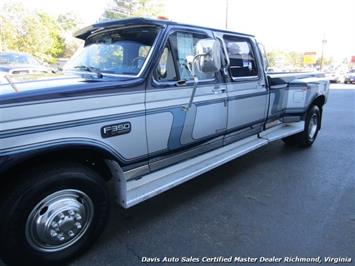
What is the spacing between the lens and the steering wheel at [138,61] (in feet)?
9.63

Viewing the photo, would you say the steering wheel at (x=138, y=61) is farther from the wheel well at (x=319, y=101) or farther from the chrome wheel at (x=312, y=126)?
the wheel well at (x=319, y=101)

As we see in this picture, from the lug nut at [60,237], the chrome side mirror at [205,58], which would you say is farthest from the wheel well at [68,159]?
the chrome side mirror at [205,58]

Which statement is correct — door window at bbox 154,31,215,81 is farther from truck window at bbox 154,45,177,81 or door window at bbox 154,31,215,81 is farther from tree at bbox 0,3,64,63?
tree at bbox 0,3,64,63

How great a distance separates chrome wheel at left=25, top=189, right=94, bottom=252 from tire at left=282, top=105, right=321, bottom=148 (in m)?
4.32

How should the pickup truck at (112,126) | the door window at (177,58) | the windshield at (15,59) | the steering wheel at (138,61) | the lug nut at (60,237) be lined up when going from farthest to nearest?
the windshield at (15,59)
the door window at (177,58)
the steering wheel at (138,61)
the lug nut at (60,237)
the pickup truck at (112,126)

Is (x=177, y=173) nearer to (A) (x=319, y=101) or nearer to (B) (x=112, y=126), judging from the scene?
(B) (x=112, y=126)

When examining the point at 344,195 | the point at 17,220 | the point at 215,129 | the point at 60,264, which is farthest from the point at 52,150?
the point at 344,195

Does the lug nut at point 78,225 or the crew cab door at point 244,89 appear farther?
the crew cab door at point 244,89

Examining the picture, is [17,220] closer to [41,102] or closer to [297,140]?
[41,102]

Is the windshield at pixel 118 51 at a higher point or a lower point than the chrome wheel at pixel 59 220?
higher

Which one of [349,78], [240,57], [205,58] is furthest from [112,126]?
[349,78]

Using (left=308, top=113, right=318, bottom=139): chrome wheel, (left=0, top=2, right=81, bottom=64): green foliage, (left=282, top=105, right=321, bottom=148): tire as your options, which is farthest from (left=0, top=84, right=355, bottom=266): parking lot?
(left=0, top=2, right=81, bottom=64): green foliage

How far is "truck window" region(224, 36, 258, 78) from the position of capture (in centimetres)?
405

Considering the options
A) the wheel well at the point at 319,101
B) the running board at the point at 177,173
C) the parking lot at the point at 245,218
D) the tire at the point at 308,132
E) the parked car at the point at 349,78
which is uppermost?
the wheel well at the point at 319,101
